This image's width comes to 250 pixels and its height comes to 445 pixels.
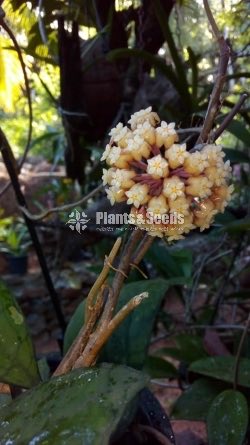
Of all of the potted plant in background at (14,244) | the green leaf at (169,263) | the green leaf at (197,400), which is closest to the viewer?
the green leaf at (197,400)

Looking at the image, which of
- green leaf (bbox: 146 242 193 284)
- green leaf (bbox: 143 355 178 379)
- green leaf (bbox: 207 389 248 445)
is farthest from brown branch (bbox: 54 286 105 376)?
green leaf (bbox: 146 242 193 284)

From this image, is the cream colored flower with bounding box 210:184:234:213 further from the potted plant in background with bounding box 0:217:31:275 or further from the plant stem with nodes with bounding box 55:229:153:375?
the potted plant in background with bounding box 0:217:31:275

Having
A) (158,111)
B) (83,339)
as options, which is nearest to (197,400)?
(83,339)

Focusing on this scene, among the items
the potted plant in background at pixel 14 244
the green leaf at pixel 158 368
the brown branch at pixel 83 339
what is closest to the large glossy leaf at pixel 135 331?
the brown branch at pixel 83 339

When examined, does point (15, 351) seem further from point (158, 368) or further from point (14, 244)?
point (14, 244)

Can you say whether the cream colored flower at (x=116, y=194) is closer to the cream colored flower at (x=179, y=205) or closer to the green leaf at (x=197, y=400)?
the cream colored flower at (x=179, y=205)
